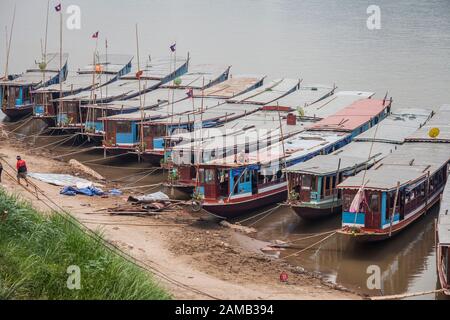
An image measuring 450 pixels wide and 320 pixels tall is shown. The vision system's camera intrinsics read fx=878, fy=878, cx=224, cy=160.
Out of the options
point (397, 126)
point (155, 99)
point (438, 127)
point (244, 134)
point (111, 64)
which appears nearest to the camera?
point (244, 134)

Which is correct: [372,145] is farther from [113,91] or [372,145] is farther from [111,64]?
[111,64]

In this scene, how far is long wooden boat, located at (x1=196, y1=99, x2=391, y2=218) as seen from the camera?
2602 cm

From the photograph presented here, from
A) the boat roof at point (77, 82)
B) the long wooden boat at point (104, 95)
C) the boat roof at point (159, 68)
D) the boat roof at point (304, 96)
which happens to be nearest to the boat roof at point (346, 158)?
the boat roof at point (304, 96)

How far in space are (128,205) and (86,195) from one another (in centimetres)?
179

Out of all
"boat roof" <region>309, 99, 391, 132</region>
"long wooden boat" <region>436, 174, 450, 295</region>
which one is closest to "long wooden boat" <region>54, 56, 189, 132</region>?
"boat roof" <region>309, 99, 391, 132</region>

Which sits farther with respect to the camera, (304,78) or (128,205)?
(304,78)

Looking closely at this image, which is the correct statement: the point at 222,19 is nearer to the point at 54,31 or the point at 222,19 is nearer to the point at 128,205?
the point at 54,31

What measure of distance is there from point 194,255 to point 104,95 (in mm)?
17223

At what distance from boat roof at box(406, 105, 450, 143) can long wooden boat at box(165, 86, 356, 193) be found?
4.19 metres

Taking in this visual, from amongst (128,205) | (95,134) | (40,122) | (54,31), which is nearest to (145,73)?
(40,122)

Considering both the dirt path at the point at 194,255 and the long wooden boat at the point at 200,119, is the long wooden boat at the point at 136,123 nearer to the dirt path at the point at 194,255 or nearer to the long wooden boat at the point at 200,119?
the long wooden boat at the point at 200,119

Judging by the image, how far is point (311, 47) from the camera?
62.2m

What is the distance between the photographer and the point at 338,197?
26391 millimetres

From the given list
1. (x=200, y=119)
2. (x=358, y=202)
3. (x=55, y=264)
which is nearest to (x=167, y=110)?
(x=200, y=119)
